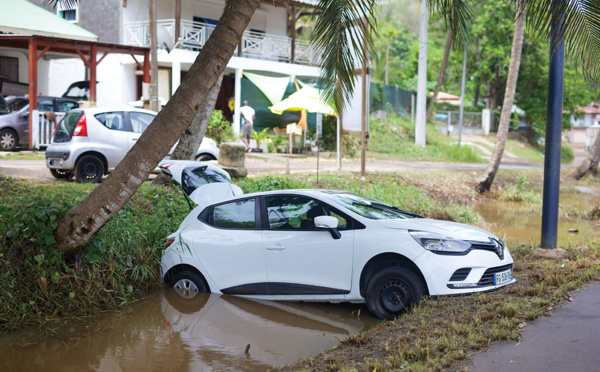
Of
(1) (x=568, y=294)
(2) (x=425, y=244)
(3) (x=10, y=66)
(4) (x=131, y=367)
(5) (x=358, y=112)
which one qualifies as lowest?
(4) (x=131, y=367)

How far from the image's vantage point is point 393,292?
21.8ft

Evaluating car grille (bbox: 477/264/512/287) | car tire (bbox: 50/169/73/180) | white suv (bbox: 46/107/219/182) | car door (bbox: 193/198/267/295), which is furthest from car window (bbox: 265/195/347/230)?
car tire (bbox: 50/169/73/180)

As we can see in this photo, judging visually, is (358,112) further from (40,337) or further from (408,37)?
(408,37)

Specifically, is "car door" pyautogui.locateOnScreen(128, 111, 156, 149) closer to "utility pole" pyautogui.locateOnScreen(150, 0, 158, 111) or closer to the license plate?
"utility pole" pyautogui.locateOnScreen(150, 0, 158, 111)

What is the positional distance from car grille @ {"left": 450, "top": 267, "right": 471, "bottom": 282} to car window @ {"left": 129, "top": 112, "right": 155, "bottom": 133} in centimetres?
968

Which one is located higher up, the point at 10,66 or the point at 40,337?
the point at 10,66

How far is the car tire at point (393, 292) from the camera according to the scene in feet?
21.4

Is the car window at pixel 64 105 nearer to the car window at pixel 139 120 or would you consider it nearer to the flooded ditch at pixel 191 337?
the car window at pixel 139 120

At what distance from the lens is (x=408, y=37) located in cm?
6738

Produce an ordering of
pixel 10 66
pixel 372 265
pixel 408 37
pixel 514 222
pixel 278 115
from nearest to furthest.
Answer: pixel 372 265 → pixel 514 222 → pixel 10 66 → pixel 278 115 → pixel 408 37

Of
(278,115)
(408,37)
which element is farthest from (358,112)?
(408,37)

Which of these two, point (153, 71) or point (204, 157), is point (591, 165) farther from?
point (153, 71)

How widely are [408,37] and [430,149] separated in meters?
39.6

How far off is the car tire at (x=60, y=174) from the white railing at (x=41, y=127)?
6079mm
